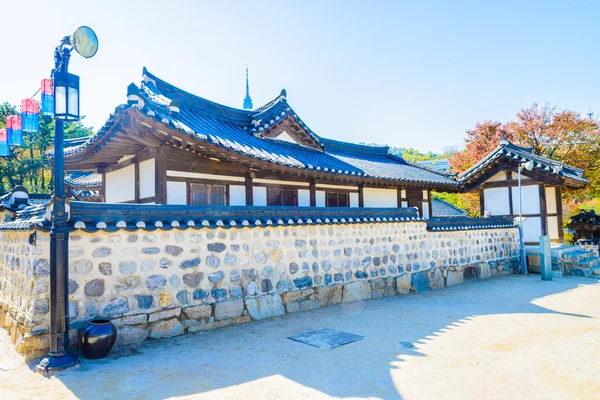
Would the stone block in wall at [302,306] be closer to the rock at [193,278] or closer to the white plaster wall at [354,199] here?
the rock at [193,278]

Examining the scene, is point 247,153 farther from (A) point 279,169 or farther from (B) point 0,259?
(B) point 0,259

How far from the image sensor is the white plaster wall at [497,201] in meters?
17.7

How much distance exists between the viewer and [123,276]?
21.0 feet

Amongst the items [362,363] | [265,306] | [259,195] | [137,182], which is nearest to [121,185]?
[137,182]

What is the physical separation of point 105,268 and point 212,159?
15.8ft

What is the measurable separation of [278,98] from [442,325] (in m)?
9.27

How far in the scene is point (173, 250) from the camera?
6996mm

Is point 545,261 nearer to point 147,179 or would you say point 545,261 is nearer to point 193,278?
point 193,278

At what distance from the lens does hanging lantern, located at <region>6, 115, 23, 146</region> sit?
21.7 feet

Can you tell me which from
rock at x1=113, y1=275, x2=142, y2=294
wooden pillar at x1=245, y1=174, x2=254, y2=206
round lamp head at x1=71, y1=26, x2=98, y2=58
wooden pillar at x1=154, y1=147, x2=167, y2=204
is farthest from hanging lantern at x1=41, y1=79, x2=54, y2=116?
wooden pillar at x1=245, y1=174, x2=254, y2=206

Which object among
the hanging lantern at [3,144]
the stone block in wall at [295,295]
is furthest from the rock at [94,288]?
the stone block in wall at [295,295]

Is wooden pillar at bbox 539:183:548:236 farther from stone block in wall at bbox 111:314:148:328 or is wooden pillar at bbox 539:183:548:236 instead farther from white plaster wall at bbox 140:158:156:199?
stone block in wall at bbox 111:314:148:328

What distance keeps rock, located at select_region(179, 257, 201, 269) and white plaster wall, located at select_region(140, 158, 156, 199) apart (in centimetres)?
323

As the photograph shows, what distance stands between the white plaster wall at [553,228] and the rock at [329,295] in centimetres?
1237
